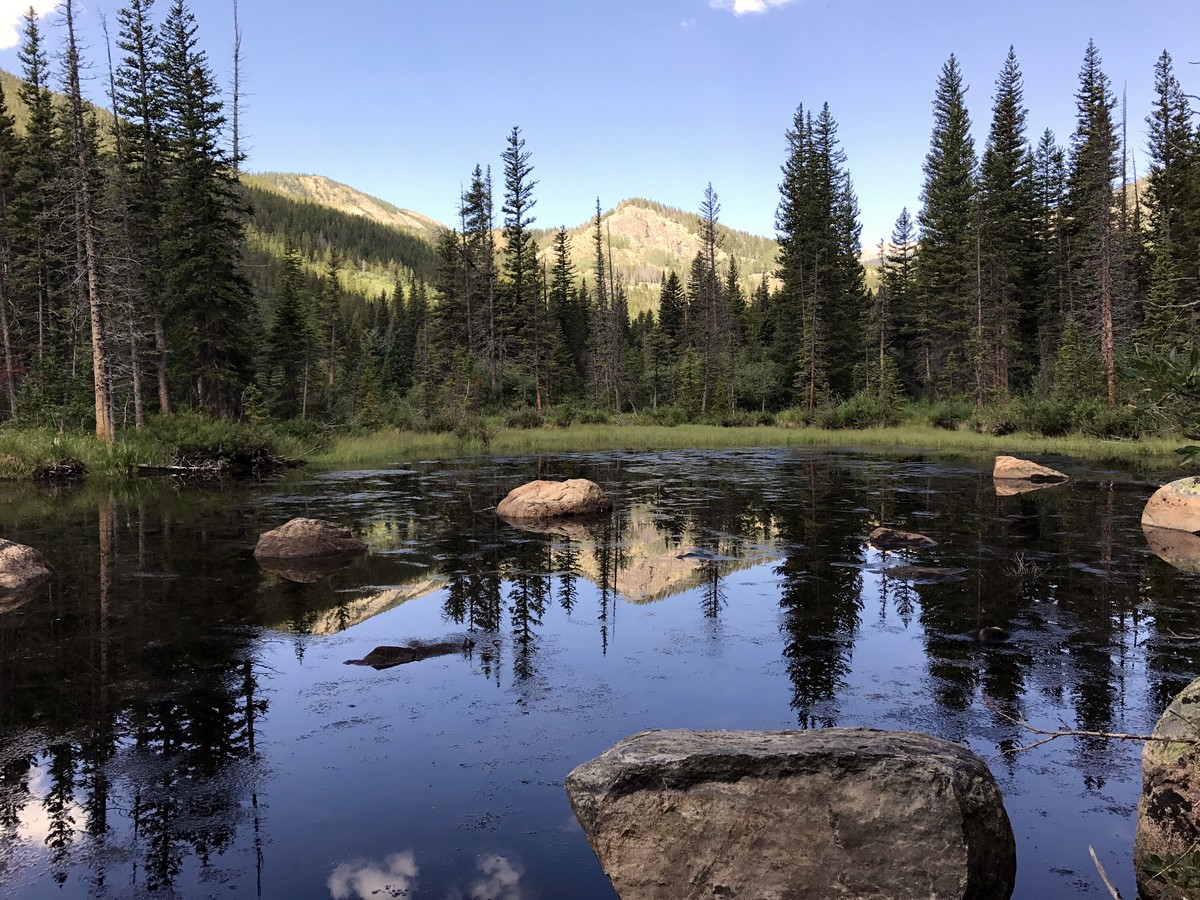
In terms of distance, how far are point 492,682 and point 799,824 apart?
12.5 feet

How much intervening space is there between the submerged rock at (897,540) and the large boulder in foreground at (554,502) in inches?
229

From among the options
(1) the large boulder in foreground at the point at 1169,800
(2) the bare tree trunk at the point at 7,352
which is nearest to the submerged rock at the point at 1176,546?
(1) the large boulder in foreground at the point at 1169,800

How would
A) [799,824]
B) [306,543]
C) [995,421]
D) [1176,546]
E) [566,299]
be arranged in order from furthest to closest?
[566,299], [995,421], [1176,546], [306,543], [799,824]

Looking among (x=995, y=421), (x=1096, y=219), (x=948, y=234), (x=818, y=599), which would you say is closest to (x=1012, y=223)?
(x=948, y=234)

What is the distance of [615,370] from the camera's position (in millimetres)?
57469

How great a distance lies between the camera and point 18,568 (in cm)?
1047

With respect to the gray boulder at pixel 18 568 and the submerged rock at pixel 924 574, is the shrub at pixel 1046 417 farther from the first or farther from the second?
the gray boulder at pixel 18 568

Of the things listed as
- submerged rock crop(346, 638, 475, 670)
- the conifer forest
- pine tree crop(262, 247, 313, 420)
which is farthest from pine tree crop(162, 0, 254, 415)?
submerged rock crop(346, 638, 475, 670)

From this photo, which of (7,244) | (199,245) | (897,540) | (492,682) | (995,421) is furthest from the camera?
(7,244)

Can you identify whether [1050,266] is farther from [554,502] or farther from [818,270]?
[554,502]

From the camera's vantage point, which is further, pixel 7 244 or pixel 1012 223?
pixel 1012 223

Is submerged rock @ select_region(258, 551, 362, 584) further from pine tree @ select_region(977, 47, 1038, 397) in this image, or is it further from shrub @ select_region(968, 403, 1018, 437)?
pine tree @ select_region(977, 47, 1038, 397)

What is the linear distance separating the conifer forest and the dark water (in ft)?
54.0

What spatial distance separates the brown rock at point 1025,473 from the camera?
2178 cm
